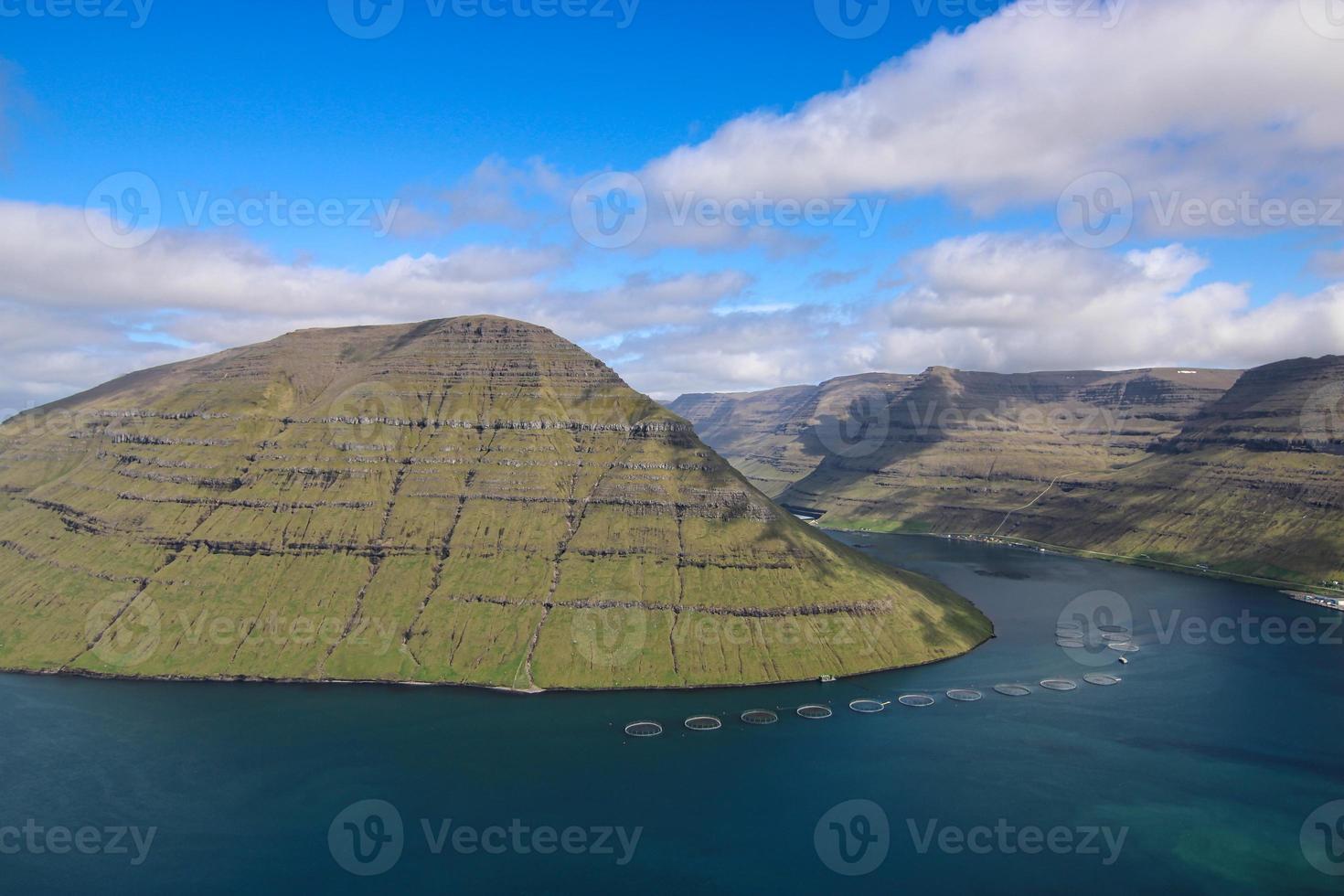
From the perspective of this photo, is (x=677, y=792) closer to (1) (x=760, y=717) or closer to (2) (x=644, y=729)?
(2) (x=644, y=729)

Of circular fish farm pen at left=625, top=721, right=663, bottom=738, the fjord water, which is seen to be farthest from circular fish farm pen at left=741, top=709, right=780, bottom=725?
circular fish farm pen at left=625, top=721, right=663, bottom=738

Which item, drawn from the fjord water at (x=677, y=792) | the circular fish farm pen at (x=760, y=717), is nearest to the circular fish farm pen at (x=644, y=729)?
the fjord water at (x=677, y=792)

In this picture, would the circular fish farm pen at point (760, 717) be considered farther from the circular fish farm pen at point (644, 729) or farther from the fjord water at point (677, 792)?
the circular fish farm pen at point (644, 729)

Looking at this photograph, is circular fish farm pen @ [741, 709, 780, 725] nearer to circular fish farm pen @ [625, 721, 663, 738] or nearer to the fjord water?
the fjord water

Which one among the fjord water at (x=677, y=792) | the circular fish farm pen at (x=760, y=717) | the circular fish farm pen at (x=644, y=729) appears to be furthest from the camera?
the circular fish farm pen at (x=760, y=717)

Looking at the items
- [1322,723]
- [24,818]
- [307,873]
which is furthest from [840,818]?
[24,818]

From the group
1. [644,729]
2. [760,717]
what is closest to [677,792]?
[644,729]
